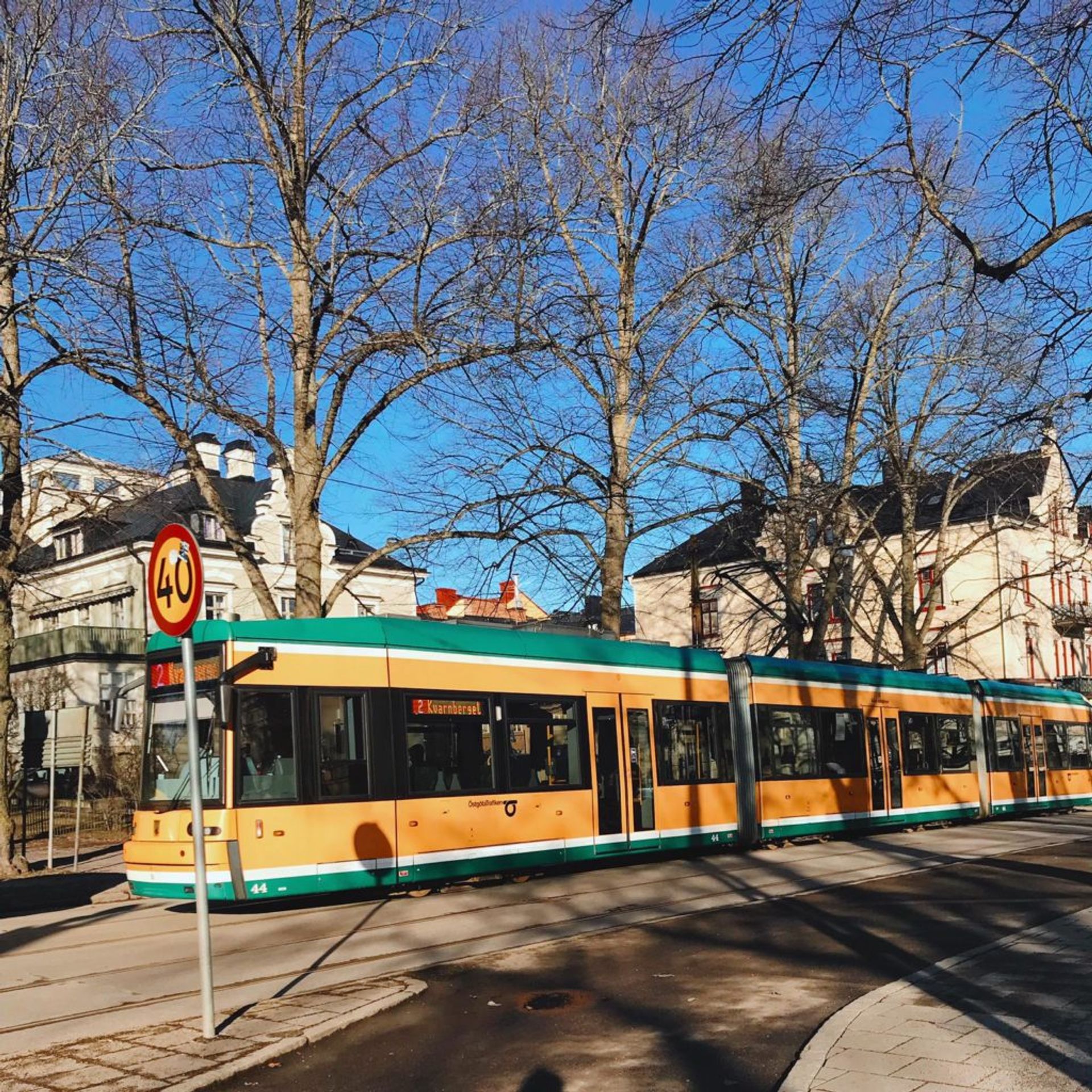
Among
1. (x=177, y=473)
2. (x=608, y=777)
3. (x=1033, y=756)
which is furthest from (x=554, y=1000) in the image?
(x=1033, y=756)

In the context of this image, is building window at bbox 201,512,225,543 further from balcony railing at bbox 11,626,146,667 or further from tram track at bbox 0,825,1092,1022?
tram track at bbox 0,825,1092,1022

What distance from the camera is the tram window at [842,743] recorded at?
2238 centimetres

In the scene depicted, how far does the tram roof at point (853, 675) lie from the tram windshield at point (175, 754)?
10.0 meters

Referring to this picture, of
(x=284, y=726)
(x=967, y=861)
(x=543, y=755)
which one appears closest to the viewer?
(x=284, y=726)

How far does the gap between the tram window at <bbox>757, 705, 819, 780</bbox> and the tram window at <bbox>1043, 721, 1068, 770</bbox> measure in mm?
14230

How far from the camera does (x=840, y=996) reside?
8406 millimetres

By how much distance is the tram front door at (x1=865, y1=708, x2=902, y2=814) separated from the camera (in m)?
23.9

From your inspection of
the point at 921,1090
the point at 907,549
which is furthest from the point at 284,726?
the point at 907,549

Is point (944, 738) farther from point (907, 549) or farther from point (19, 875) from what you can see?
point (19, 875)

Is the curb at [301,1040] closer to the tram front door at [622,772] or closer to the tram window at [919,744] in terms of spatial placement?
the tram front door at [622,772]

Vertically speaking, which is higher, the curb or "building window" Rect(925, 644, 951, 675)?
"building window" Rect(925, 644, 951, 675)

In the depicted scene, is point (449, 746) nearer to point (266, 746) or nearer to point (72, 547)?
point (266, 746)

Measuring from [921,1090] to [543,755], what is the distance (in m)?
10.6

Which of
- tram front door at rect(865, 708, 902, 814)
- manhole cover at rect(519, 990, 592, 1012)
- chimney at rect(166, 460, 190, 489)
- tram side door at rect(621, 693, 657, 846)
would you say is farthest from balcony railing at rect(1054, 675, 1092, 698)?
manhole cover at rect(519, 990, 592, 1012)
